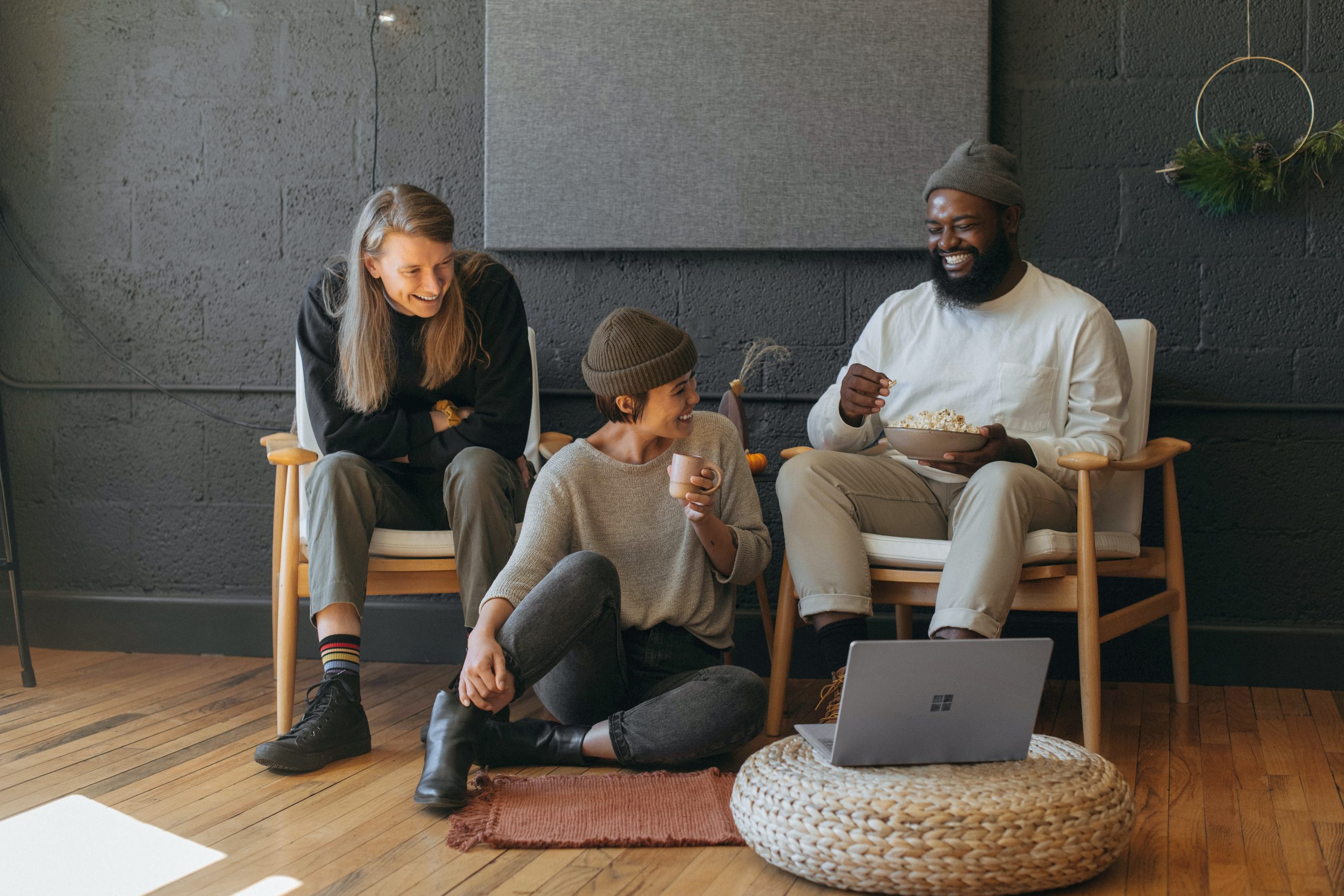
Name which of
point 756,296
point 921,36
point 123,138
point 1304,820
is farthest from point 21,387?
point 1304,820

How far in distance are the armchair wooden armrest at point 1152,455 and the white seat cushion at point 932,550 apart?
0.17 metres

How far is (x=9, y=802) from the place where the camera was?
1.95 m

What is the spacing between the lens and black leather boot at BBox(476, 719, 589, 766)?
6.70ft

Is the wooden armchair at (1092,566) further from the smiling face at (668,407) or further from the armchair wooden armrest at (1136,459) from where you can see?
the smiling face at (668,407)

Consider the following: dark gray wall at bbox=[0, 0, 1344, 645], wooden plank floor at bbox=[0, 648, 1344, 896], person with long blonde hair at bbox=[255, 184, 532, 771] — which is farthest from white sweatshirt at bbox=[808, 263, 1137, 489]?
person with long blonde hair at bbox=[255, 184, 532, 771]

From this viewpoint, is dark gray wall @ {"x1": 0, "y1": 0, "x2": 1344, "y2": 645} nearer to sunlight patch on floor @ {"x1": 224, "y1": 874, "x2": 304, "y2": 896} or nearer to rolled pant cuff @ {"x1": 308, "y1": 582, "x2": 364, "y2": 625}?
rolled pant cuff @ {"x1": 308, "y1": 582, "x2": 364, "y2": 625}

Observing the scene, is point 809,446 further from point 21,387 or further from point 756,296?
point 21,387

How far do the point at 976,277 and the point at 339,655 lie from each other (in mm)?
1514

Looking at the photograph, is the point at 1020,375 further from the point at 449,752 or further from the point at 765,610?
the point at 449,752

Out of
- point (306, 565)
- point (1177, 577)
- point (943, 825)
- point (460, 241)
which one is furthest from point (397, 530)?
point (1177, 577)

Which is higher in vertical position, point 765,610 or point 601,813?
point 765,610

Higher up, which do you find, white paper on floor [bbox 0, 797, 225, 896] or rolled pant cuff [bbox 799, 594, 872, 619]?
rolled pant cuff [bbox 799, 594, 872, 619]

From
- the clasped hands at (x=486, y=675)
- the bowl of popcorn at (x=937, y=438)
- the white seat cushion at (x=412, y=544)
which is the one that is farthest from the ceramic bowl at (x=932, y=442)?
the clasped hands at (x=486, y=675)

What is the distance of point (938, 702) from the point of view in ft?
5.19
